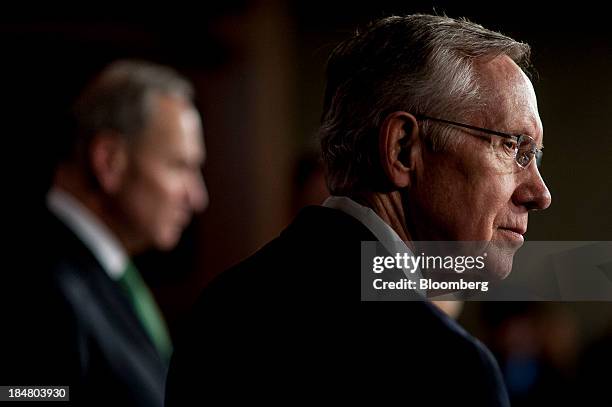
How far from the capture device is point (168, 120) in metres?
2.44

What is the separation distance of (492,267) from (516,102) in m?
0.20

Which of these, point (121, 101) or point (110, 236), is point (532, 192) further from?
point (121, 101)

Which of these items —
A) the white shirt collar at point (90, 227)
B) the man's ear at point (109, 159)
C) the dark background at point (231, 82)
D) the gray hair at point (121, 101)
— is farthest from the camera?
the dark background at point (231, 82)

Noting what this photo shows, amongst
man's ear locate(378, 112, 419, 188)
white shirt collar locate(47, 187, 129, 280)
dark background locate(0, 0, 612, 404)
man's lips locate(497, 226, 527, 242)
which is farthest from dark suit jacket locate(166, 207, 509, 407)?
dark background locate(0, 0, 612, 404)

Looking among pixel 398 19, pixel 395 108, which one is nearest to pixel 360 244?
pixel 395 108

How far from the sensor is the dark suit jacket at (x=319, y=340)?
78 cm

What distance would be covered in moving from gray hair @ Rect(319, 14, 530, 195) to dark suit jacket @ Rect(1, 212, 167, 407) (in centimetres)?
76

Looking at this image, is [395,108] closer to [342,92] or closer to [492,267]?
[342,92]

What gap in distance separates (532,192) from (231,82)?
124 inches

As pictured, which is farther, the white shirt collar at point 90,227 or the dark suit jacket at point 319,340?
the white shirt collar at point 90,227

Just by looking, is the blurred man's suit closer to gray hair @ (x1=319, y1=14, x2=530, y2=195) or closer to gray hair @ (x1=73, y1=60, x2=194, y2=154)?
gray hair @ (x1=73, y1=60, x2=194, y2=154)

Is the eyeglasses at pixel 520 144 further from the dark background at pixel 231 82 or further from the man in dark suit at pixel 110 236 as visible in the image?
the dark background at pixel 231 82

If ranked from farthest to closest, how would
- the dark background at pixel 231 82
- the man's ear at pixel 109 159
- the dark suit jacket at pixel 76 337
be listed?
the dark background at pixel 231 82 < the man's ear at pixel 109 159 < the dark suit jacket at pixel 76 337

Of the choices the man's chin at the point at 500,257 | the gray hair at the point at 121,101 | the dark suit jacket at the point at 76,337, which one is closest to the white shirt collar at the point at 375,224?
the man's chin at the point at 500,257
